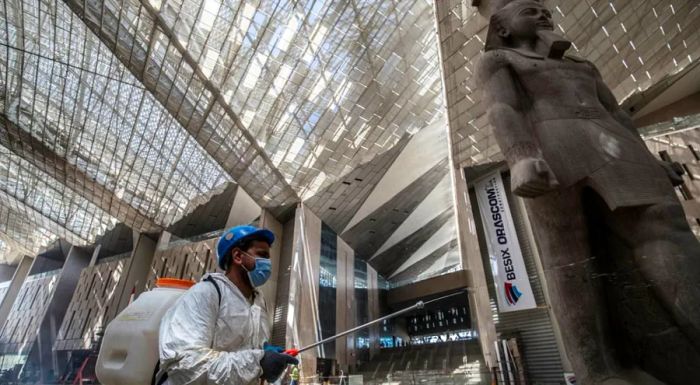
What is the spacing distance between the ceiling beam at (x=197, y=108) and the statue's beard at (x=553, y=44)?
16652 mm

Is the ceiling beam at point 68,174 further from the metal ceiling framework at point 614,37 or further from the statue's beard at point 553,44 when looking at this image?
the statue's beard at point 553,44

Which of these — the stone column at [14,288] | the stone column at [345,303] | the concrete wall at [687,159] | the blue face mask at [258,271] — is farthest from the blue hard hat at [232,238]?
the stone column at [14,288]

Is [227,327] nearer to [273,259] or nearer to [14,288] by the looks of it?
[273,259]

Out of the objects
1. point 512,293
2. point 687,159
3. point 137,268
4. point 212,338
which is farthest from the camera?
point 137,268

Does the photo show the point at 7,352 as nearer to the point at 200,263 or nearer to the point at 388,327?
the point at 200,263

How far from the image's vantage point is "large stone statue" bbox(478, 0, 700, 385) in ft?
5.82

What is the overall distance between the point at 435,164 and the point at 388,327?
17.4 metres

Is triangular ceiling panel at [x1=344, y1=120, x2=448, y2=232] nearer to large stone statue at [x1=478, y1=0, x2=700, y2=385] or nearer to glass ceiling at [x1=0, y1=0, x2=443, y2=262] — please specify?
glass ceiling at [x1=0, y1=0, x2=443, y2=262]

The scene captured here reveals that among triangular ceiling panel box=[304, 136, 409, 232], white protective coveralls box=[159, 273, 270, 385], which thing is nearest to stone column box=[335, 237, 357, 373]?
triangular ceiling panel box=[304, 136, 409, 232]

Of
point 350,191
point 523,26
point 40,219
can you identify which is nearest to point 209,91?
point 350,191

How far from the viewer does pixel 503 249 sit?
15.2 metres

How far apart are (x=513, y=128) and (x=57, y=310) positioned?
4837cm

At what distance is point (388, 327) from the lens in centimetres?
3431

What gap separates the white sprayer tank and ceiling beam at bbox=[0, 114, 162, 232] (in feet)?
103
